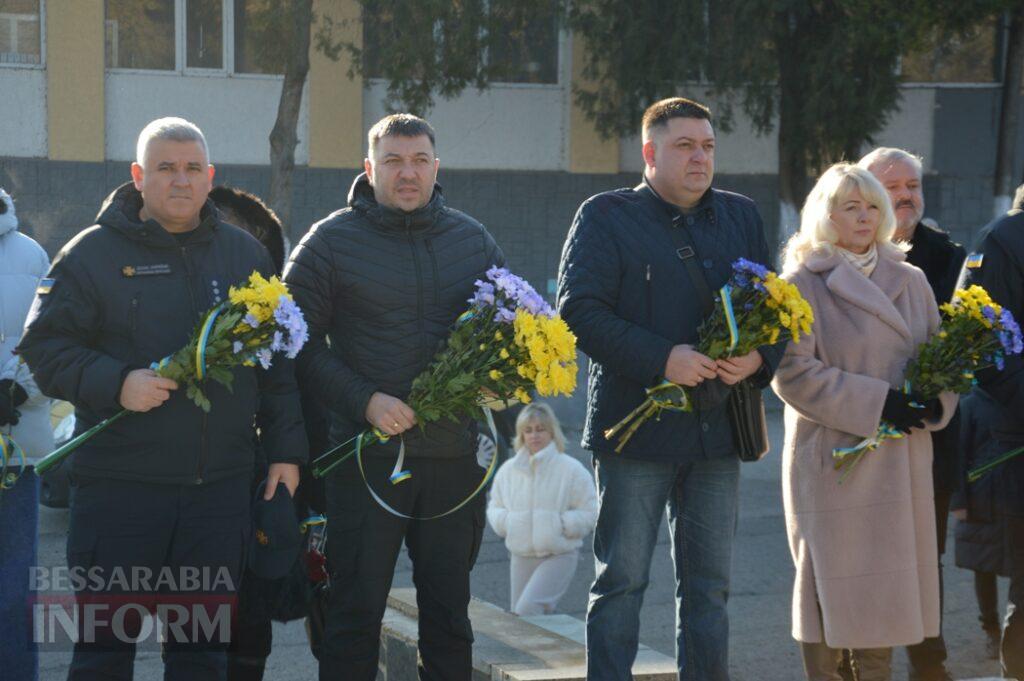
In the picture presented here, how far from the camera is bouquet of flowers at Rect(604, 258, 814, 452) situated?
183 inches

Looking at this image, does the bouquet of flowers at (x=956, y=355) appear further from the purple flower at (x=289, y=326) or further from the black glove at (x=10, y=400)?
the black glove at (x=10, y=400)

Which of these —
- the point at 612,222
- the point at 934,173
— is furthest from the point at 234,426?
the point at 934,173

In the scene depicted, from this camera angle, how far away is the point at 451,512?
475 centimetres

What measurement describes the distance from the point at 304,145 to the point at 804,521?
1573 centimetres

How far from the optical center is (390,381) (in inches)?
185

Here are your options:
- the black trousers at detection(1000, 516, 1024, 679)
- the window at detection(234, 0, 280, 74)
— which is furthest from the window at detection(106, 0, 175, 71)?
the black trousers at detection(1000, 516, 1024, 679)

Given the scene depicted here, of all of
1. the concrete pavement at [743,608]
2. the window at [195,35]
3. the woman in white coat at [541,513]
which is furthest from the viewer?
the window at [195,35]

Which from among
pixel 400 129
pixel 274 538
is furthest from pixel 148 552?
pixel 400 129

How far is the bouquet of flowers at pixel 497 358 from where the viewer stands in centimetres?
447

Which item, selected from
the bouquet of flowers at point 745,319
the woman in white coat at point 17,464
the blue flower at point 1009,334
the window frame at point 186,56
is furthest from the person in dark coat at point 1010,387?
the window frame at point 186,56

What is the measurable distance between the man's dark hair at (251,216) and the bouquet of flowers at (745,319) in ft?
5.44

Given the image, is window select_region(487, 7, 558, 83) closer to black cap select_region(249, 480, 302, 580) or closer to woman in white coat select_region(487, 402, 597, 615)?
woman in white coat select_region(487, 402, 597, 615)

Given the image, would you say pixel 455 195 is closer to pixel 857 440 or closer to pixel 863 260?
pixel 863 260

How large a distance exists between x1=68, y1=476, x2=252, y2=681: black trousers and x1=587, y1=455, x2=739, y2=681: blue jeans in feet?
4.22
